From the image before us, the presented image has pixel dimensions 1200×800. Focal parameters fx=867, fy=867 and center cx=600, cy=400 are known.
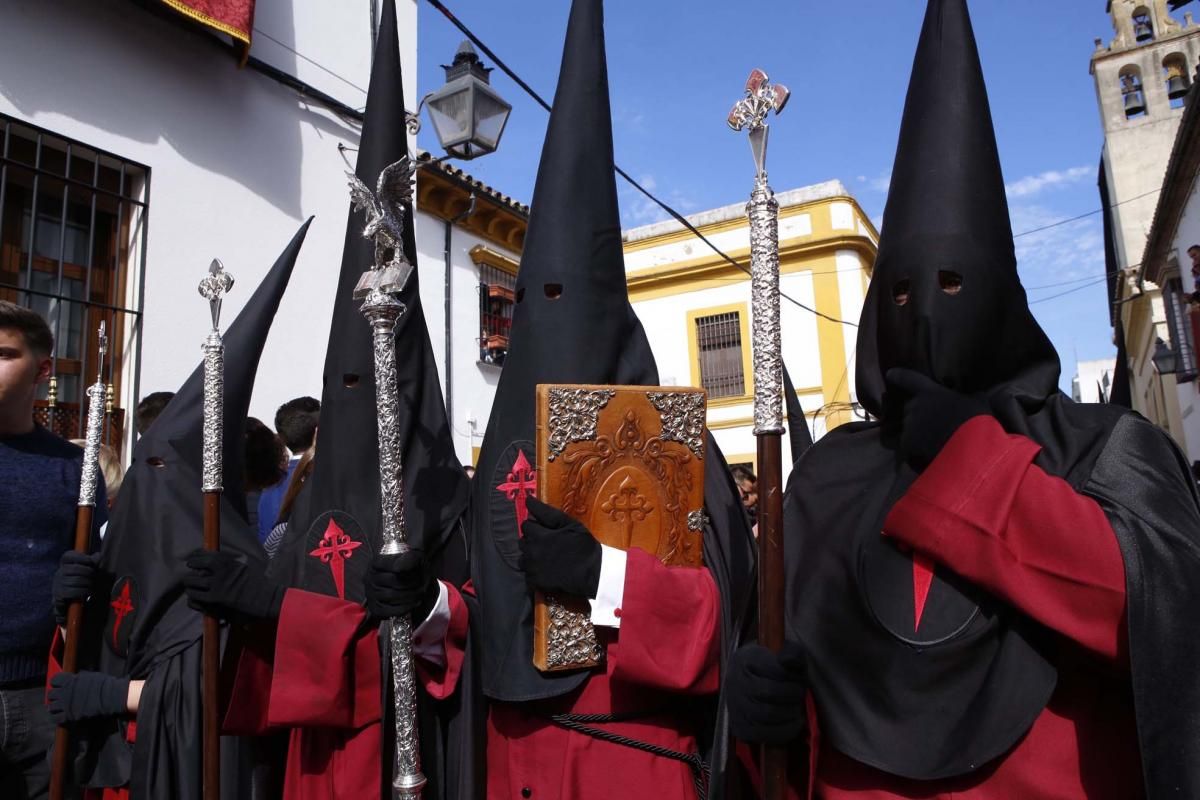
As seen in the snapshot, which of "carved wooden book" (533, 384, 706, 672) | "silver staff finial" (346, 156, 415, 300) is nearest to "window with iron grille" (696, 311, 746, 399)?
"carved wooden book" (533, 384, 706, 672)

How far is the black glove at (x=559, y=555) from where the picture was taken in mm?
2180

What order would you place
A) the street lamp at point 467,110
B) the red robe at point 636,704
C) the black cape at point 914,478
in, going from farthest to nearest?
the street lamp at point 467,110, the red robe at point 636,704, the black cape at point 914,478

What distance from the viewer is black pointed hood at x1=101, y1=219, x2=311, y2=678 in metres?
2.80

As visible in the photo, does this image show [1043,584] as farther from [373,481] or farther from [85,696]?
[85,696]

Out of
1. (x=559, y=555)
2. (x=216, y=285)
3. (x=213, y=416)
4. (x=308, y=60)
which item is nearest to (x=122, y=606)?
(x=213, y=416)

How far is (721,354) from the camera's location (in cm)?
1825

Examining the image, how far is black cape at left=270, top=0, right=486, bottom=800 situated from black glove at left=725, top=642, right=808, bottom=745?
3.53 ft

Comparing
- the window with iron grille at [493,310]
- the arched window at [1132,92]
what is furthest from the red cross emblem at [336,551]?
the arched window at [1132,92]

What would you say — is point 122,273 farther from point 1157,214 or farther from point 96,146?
point 1157,214

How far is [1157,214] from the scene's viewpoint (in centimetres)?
1447

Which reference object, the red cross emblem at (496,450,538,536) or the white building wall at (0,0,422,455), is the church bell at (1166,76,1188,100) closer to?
the white building wall at (0,0,422,455)

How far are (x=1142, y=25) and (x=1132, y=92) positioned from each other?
3130 mm

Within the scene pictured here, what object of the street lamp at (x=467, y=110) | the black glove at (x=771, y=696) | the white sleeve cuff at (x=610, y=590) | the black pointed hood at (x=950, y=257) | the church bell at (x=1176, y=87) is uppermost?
the church bell at (x=1176, y=87)

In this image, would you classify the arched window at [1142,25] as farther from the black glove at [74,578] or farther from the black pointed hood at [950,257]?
the black glove at [74,578]
